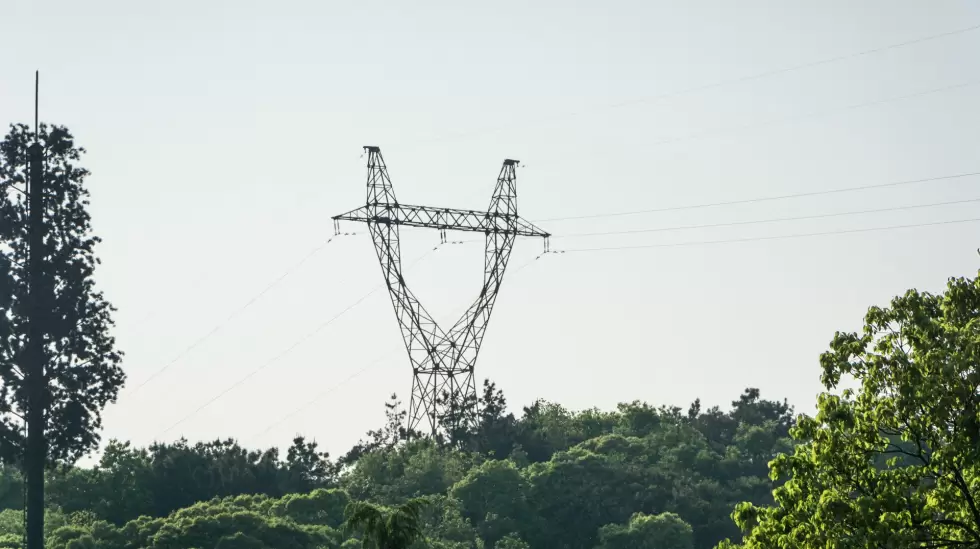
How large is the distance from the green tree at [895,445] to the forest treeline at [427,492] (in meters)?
45.5

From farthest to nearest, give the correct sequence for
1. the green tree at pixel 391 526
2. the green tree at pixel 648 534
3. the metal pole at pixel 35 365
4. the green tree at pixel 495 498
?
the green tree at pixel 495 498, the green tree at pixel 648 534, the metal pole at pixel 35 365, the green tree at pixel 391 526

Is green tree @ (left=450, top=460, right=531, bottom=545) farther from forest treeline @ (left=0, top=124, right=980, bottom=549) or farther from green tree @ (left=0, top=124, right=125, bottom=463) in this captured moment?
green tree @ (left=0, top=124, right=125, bottom=463)

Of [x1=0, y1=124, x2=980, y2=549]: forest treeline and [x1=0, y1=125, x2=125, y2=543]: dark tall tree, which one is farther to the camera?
[x1=0, y1=125, x2=125, y2=543]: dark tall tree

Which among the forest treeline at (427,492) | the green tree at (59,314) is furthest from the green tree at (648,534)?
the green tree at (59,314)

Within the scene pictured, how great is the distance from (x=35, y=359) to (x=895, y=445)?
133 ft

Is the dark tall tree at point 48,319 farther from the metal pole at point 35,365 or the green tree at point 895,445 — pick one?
the green tree at point 895,445

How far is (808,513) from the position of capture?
28.2 meters

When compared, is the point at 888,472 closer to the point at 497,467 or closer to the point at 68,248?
the point at 68,248

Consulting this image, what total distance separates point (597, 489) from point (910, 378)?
67.5m

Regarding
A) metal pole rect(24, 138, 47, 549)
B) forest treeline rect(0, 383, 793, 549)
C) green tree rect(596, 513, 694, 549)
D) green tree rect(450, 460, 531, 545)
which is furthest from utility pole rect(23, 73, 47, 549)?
green tree rect(596, 513, 694, 549)

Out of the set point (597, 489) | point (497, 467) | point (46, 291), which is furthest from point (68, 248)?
point (597, 489)

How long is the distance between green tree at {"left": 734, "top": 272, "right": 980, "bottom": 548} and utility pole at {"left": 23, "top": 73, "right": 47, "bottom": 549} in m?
36.9

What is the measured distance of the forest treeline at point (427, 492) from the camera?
239 ft

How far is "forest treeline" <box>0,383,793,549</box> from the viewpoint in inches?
2864
